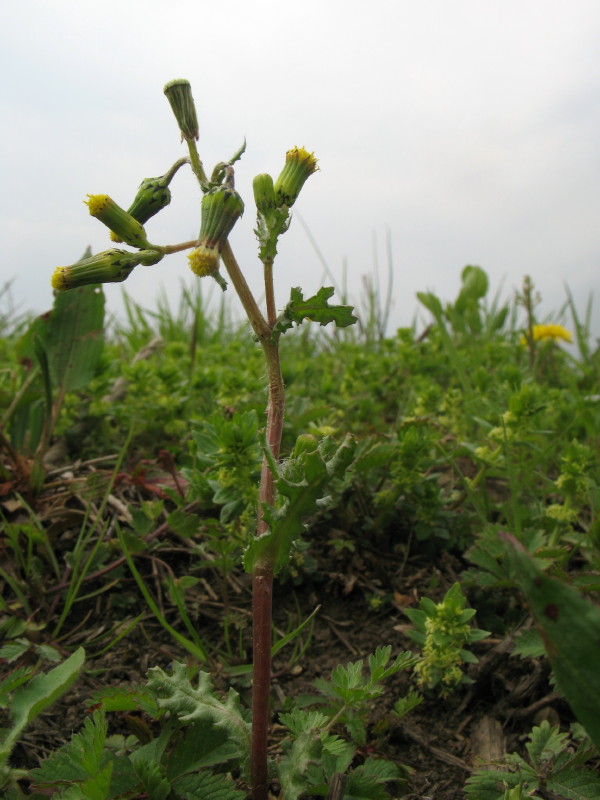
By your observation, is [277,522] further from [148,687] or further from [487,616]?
[487,616]

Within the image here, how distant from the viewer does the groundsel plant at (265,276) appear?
1.15 m

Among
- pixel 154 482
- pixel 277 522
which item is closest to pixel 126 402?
pixel 154 482

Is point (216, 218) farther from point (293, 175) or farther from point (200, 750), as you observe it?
point (200, 750)

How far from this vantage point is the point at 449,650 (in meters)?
1.56

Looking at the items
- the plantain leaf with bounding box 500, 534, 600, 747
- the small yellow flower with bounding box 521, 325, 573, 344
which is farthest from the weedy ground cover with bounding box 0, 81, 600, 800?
the small yellow flower with bounding box 521, 325, 573, 344

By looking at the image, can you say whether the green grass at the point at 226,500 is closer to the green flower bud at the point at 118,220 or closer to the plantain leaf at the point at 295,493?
the plantain leaf at the point at 295,493

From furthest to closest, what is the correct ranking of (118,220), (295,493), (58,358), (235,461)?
(58,358) → (235,461) → (118,220) → (295,493)

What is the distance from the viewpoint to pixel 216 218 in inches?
45.6

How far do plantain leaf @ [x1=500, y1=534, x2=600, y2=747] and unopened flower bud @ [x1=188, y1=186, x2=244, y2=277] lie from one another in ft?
2.26

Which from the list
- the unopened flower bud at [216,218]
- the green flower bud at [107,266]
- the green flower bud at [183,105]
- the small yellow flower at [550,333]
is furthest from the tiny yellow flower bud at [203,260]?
the small yellow flower at [550,333]

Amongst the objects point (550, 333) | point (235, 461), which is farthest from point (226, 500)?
point (550, 333)

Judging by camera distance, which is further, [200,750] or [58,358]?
[58,358]

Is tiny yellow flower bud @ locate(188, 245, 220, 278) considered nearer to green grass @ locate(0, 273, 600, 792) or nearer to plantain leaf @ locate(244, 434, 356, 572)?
green grass @ locate(0, 273, 600, 792)

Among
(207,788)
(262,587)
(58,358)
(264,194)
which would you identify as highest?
(264,194)
